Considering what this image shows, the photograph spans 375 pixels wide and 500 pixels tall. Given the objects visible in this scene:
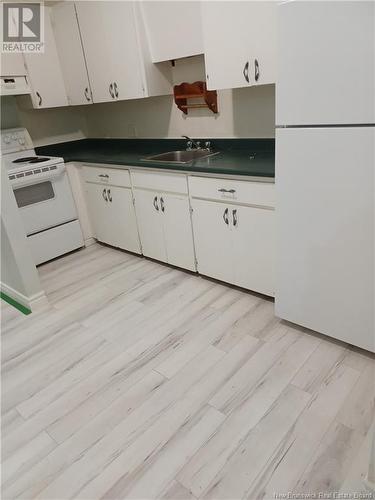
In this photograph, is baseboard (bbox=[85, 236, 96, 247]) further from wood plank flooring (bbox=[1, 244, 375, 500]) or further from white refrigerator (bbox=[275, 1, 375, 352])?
white refrigerator (bbox=[275, 1, 375, 352])

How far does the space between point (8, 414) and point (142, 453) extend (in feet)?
2.47

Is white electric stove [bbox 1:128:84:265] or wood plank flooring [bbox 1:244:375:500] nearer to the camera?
wood plank flooring [bbox 1:244:375:500]

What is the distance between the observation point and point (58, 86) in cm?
328

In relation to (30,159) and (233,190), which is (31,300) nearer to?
(30,159)

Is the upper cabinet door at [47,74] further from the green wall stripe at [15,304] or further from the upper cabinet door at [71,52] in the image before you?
the green wall stripe at [15,304]

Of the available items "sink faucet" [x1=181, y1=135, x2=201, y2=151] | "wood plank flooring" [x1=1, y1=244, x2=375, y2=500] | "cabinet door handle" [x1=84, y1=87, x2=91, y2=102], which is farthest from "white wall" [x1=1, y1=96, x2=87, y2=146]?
"wood plank flooring" [x1=1, y1=244, x2=375, y2=500]

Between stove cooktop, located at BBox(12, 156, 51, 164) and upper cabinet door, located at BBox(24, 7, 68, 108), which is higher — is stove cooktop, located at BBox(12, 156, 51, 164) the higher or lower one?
the lower one

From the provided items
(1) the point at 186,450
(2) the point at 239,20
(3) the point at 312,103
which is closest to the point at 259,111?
(2) the point at 239,20

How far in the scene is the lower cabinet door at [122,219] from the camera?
2.97m

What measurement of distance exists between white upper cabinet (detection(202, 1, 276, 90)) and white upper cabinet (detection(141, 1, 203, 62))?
0.18 metres

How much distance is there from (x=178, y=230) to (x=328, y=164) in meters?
1.34

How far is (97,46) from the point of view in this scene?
9.32ft

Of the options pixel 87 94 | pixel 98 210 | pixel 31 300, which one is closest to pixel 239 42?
pixel 87 94

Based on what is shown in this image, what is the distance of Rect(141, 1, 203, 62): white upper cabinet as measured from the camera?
225 cm
